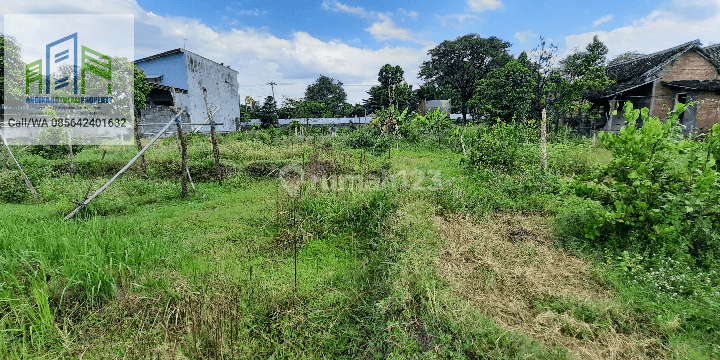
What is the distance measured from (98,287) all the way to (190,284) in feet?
2.82

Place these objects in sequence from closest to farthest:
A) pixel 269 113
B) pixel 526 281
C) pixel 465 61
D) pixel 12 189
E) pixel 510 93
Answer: pixel 526 281 → pixel 12 189 → pixel 510 93 → pixel 269 113 → pixel 465 61

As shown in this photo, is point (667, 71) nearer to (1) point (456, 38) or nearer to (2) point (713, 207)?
(2) point (713, 207)

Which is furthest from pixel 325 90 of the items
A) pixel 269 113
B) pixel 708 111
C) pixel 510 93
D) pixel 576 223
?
pixel 576 223

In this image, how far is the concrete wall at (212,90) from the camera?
70.9 ft

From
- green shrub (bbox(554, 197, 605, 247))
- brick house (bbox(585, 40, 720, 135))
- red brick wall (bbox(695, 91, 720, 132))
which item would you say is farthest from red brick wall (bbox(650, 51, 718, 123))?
green shrub (bbox(554, 197, 605, 247))

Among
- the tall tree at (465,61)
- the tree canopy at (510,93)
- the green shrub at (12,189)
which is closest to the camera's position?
the green shrub at (12,189)

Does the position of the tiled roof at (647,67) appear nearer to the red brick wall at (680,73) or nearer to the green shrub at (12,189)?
the red brick wall at (680,73)

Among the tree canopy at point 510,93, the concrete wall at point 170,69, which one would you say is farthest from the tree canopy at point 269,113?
the tree canopy at point 510,93

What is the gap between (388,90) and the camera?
2089 centimetres

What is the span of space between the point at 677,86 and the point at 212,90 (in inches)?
1061

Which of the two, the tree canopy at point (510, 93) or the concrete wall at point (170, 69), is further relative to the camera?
the concrete wall at point (170, 69)

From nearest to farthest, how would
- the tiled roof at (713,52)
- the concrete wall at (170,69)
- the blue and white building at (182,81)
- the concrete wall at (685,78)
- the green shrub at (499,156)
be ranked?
1. the green shrub at (499,156)
2. the concrete wall at (685,78)
3. the tiled roof at (713,52)
4. the blue and white building at (182,81)
5. the concrete wall at (170,69)

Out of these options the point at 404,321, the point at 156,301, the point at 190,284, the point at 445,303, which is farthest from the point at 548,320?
the point at 156,301

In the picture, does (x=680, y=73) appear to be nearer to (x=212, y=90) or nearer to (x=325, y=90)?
(x=212, y=90)
